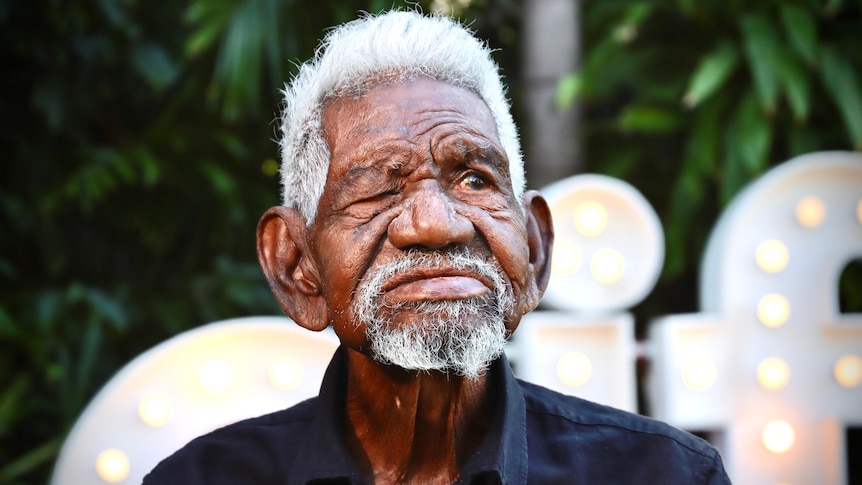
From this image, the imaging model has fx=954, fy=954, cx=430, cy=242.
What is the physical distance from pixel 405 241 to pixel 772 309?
1.56m

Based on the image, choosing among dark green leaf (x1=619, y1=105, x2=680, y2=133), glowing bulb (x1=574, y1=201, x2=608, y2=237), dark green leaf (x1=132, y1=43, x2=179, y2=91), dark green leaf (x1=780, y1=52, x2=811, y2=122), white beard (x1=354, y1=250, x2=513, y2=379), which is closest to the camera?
white beard (x1=354, y1=250, x2=513, y2=379)

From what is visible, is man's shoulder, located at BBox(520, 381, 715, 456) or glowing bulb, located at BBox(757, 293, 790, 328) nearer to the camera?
man's shoulder, located at BBox(520, 381, 715, 456)

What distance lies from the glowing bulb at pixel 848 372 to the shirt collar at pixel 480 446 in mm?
1378

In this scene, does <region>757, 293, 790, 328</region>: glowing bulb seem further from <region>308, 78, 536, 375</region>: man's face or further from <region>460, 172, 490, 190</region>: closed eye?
<region>460, 172, 490, 190</region>: closed eye

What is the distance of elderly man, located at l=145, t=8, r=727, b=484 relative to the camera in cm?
170

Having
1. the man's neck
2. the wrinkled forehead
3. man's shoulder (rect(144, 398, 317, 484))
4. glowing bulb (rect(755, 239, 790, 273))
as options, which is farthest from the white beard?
glowing bulb (rect(755, 239, 790, 273))

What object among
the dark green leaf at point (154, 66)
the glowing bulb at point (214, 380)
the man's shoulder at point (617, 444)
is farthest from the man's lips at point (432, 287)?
the dark green leaf at point (154, 66)

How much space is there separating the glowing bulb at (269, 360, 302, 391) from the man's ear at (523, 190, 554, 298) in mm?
956

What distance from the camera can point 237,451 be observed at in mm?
1994

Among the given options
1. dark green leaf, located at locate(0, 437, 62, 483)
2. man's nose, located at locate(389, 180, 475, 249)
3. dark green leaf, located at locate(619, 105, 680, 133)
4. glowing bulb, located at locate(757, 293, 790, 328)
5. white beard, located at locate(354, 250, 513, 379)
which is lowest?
dark green leaf, located at locate(0, 437, 62, 483)

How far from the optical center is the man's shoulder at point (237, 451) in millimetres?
1973

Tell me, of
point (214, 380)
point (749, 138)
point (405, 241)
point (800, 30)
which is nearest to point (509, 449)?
point (405, 241)

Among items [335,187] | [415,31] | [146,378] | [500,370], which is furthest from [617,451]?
[146,378]

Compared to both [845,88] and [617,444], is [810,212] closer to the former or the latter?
[845,88]
